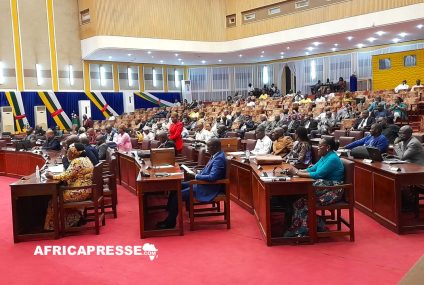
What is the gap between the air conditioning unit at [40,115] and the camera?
20328 mm

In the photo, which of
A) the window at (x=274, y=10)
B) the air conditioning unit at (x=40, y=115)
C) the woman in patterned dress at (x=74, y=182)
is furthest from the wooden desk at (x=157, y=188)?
the air conditioning unit at (x=40, y=115)

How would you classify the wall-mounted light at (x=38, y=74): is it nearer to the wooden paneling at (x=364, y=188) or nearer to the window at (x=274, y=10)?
the window at (x=274, y=10)

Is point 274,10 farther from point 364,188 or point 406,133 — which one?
point 364,188

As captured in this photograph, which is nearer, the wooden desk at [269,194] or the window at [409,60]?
the wooden desk at [269,194]

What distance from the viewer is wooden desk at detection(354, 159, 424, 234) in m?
4.62

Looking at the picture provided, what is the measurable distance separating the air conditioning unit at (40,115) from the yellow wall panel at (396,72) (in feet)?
53.1

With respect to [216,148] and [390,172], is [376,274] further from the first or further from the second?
[216,148]

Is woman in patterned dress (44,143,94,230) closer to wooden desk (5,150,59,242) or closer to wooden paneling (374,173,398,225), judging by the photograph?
wooden desk (5,150,59,242)

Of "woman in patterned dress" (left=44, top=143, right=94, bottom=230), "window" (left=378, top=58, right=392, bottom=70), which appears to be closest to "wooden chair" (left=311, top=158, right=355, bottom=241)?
"woman in patterned dress" (left=44, top=143, right=94, bottom=230)

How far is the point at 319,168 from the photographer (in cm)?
470

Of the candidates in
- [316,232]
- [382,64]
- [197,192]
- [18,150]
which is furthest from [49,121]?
[316,232]

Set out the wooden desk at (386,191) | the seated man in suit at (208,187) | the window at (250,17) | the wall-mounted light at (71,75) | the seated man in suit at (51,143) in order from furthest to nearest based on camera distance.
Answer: the wall-mounted light at (71,75) → the window at (250,17) → the seated man in suit at (51,143) → the seated man in suit at (208,187) → the wooden desk at (386,191)

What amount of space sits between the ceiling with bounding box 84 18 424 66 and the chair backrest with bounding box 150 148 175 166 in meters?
11.8

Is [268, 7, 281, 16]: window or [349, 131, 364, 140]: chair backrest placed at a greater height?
[268, 7, 281, 16]: window
